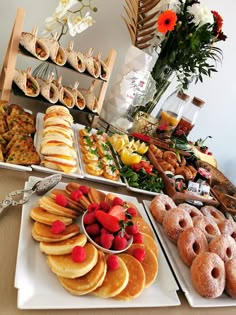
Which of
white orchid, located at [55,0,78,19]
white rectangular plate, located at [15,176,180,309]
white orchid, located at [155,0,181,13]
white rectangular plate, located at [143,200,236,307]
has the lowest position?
white rectangular plate, located at [143,200,236,307]

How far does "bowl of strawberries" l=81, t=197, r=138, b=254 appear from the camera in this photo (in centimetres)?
84

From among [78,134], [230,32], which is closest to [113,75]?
[78,134]

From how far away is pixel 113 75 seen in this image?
1864 mm

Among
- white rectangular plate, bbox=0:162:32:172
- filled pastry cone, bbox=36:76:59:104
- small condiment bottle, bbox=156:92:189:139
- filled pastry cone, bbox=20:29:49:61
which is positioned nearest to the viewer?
white rectangular plate, bbox=0:162:32:172

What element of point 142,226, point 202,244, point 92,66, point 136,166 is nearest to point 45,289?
point 142,226

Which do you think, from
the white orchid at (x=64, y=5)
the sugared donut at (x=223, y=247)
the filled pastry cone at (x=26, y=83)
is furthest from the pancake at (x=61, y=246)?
the white orchid at (x=64, y=5)

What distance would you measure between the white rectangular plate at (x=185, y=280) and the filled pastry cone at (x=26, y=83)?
0.78m

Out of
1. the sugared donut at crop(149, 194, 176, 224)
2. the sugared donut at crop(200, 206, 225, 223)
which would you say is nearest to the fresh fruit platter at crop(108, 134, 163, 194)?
the sugared donut at crop(149, 194, 176, 224)

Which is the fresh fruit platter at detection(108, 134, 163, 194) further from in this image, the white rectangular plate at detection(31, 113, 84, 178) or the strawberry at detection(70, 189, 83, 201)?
the strawberry at detection(70, 189, 83, 201)

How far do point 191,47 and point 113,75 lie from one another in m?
0.55

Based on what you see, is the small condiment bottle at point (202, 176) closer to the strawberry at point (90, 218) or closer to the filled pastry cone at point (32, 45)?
the strawberry at point (90, 218)

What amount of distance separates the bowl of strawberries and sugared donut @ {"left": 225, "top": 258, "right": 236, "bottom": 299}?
0.33m

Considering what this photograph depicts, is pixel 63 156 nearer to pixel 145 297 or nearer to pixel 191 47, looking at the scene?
pixel 145 297

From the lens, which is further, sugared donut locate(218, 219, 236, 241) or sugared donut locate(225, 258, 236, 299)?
sugared donut locate(218, 219, 236, 241)
